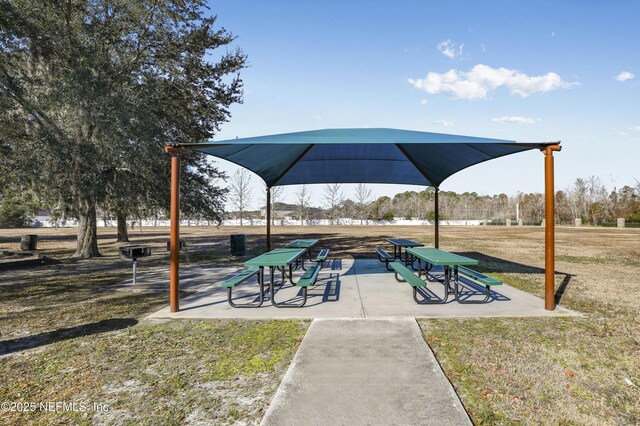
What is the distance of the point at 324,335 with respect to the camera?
14.9ft

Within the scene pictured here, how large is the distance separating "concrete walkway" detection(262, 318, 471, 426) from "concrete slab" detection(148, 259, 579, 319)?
44.8 inches

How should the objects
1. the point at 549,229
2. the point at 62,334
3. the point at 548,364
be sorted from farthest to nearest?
the point at 549,229 < the point at 62,334 < the point at 548,364

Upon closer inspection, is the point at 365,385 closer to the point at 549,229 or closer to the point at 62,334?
the point at 62,334

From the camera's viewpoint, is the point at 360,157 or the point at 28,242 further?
the point at 28,242

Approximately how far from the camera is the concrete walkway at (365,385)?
268 centimetres

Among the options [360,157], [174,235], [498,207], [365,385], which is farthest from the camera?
[498,207]

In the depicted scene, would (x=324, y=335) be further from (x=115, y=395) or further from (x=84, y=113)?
(x=84, y=113)

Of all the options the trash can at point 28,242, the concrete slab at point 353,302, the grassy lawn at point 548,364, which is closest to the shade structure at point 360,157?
the concrete slab at point 353,302

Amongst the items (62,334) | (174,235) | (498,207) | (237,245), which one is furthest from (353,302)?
(498,207)

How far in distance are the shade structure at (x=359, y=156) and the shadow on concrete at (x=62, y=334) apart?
306cm

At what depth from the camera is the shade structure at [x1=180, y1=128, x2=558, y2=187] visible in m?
6.17

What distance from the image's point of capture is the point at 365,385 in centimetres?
319

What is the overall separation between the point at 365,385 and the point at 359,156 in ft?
25.7

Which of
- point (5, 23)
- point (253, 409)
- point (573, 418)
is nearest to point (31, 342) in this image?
point (253, 409)
